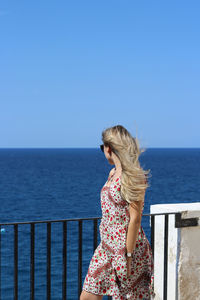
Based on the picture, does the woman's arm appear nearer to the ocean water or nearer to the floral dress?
the floral dress


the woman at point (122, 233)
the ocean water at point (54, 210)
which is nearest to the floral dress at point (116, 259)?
the woman at point (122, 233)

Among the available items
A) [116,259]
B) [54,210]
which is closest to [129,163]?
[116,259]

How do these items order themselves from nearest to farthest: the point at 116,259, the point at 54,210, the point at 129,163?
the point at 129,163, the point at 116,259, the point at 54,210

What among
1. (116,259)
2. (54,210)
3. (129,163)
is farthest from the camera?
(54,210)

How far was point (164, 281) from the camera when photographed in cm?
416

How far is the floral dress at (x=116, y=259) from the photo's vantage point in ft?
9.87

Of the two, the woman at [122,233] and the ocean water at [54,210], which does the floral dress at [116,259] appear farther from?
the ocean water at [54,210]

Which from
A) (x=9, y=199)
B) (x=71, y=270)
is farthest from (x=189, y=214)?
(x=9, y=199)

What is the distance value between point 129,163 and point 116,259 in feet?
2.13

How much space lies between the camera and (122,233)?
3014 mm

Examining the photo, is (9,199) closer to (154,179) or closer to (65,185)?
(65,185)

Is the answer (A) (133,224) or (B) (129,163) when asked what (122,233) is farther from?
(B) (129,163)

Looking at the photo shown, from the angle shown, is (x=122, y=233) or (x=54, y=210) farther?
(x=54, y=210)

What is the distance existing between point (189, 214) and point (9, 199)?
153ft
